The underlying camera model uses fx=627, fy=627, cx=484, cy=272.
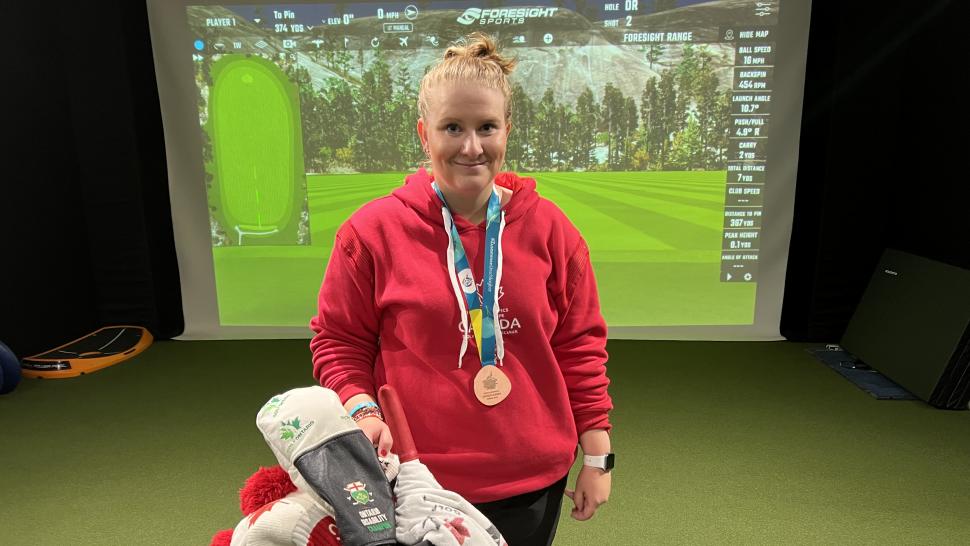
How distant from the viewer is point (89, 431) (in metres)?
3.07

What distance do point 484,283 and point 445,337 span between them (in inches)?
4.4

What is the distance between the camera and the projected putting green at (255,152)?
4.08 meters

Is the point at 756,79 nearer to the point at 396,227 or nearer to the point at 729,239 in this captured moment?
the point at 729,239

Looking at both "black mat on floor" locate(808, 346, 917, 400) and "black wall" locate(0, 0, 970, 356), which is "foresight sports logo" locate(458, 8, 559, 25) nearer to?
"black wall" locate(0, 0, 970, 356)

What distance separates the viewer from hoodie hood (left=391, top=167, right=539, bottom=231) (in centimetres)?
106

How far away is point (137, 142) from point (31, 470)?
89.9 inches

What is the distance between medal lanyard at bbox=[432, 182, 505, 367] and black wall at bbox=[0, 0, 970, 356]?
3.56 metres

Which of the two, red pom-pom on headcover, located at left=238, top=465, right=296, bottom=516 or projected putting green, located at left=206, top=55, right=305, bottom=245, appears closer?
red pom-pom on headcover, located at left=238, top=465, right=296, bottom=516

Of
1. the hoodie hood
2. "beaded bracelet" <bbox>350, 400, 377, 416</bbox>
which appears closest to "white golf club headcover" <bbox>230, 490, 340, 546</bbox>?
"beaded bracelet" <bbox>350, 400, 377, 416</bbox>

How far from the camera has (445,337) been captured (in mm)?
1044

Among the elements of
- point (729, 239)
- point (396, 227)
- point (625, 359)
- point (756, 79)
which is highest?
point (756, 79)

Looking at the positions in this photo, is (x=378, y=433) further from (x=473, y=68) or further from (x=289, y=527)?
(x=473, y=68)

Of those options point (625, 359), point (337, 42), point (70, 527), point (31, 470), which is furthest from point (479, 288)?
point (337, 42)

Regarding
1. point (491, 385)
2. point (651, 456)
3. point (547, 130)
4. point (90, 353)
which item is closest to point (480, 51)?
→ point (491, 385)
